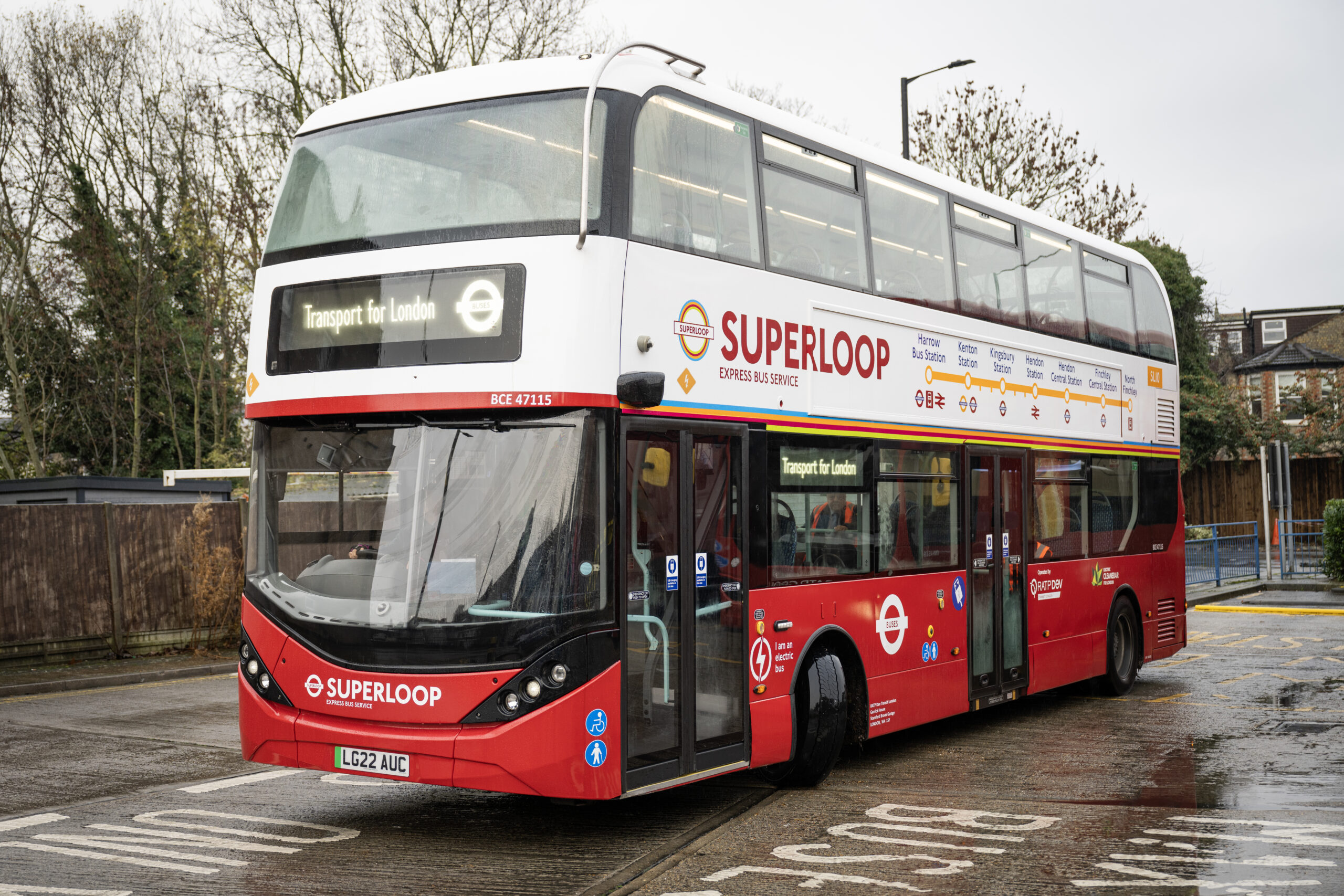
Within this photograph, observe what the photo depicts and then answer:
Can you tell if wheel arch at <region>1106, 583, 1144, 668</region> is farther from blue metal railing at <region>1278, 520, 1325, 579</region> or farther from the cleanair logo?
blue metal railing at <region>1278, 520, 1325, 579</region>

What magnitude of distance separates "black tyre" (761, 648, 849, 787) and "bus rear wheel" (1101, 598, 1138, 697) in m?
5.55

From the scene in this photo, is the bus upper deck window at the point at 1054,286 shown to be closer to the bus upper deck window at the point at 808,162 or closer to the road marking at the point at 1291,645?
the bus upper deck window at the point at 808,162

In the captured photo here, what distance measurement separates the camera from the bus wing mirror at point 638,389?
23.6 ft

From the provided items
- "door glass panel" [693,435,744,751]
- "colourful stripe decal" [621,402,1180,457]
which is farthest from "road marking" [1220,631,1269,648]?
"door glass panel" [693,435,744,751]

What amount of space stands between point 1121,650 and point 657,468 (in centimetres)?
829

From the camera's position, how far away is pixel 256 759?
7.64 m

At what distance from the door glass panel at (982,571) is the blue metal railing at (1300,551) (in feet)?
71.8

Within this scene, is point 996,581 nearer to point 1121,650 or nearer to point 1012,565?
point 1012,565

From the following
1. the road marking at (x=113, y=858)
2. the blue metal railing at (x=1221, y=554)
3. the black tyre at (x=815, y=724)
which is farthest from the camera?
the blue metal railing at (x=1221, y=554)

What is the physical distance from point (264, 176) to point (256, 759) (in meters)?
23.6

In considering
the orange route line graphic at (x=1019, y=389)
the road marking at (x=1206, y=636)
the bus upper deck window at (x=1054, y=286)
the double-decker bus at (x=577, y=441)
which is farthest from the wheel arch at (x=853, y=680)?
the road marking at (x=1206, y=636)

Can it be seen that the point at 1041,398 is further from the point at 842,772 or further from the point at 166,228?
the point at 166,228

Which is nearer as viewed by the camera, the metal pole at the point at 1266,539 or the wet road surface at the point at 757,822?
the wet road surface at the point at 757,822

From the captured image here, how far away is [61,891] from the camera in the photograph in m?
6.45
